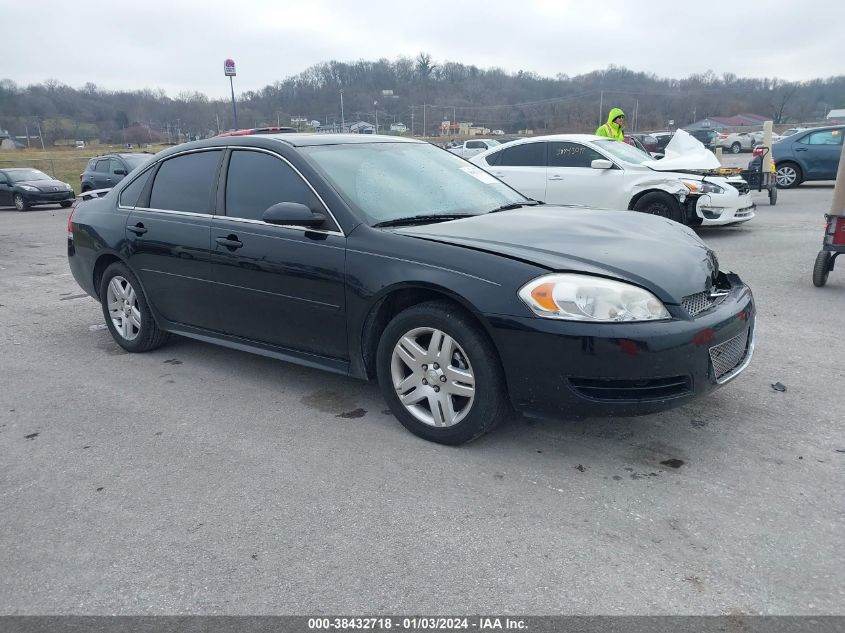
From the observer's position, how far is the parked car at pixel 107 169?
19750 mm

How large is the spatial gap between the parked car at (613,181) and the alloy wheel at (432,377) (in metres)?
6.71

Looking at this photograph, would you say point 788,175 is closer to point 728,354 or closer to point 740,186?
point 740,186

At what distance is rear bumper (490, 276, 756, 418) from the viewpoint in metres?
3.15

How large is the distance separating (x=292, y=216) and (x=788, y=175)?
699 inches

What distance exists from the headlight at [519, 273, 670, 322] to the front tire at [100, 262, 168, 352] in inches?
128

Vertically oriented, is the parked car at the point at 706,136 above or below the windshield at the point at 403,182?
below

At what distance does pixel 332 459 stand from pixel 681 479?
1665mm

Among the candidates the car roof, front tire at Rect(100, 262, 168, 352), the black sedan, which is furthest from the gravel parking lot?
the car roof

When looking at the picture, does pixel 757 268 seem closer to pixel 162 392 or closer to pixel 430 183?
pixel 430 183

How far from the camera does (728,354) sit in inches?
138

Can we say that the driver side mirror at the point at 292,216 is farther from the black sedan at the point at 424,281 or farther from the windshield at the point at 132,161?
the windshield at the point at 132,161

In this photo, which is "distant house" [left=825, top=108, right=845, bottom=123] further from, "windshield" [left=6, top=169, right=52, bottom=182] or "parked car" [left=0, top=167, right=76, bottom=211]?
"windshield" [left=6, top=169, right=52, bottom=182]

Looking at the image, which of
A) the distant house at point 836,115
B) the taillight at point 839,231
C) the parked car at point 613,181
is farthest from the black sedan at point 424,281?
the distant house at point 836,115

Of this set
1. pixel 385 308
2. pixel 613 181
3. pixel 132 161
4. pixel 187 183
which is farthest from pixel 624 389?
pixel 132 161
